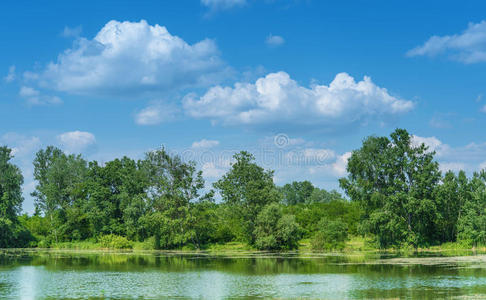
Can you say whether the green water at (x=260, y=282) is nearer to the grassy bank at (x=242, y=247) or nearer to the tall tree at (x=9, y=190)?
the grassy bank at (x=242, y=247)

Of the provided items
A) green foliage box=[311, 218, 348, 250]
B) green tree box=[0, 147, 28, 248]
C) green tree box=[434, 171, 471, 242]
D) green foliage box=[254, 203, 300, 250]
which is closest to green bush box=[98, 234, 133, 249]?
green tree box=[0, 147, 28, 248]

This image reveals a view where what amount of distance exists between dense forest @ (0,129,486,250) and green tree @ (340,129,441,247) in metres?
0.16

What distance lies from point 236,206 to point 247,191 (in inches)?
137

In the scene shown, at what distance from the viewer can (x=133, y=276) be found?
45.0m

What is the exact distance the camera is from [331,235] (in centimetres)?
8125

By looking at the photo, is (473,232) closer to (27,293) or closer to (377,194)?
(377,194)

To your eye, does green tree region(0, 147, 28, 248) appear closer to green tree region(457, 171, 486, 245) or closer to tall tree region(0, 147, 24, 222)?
tall tree region(0, 147, 24, 222)

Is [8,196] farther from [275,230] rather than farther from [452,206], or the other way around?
[452,206]

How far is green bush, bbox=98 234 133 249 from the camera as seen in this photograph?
105m

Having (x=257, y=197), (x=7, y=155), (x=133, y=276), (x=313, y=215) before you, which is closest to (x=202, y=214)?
(x=257, y=197)

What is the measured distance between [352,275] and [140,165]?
79.0m

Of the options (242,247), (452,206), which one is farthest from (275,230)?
(452,206)

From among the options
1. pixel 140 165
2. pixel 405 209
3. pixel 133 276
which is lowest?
pixel 133 276

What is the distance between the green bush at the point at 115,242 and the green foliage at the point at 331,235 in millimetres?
42329
